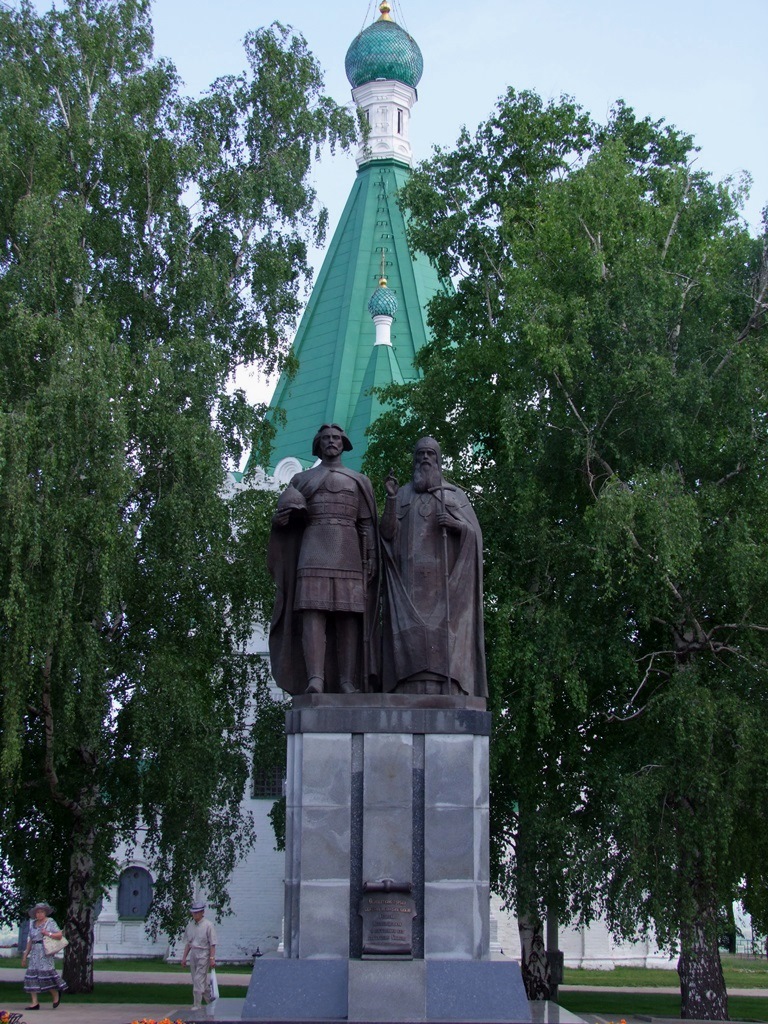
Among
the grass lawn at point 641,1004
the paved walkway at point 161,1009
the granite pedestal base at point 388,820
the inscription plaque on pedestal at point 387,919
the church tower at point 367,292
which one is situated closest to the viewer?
the inscription plaque on pedestal at point 387,919

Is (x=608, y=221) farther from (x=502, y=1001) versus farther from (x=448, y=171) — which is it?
(x=502, y=1001)

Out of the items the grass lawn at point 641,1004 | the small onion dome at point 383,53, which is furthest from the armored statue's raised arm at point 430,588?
the small onion dome at point 383,53

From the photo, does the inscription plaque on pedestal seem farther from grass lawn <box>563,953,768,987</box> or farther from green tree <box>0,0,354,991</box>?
grass lawn <box>563,953,768,987</box>

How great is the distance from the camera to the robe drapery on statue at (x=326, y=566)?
9.42 meters

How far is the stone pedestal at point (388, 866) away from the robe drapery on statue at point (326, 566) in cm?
53

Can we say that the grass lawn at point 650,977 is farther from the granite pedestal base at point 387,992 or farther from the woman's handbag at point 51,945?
the granite pedestal base at point 387,992

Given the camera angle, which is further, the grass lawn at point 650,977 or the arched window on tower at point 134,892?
the arched window on tower at point 134,892

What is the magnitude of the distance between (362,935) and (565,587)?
9154 millimetres

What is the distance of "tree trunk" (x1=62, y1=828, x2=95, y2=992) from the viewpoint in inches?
697

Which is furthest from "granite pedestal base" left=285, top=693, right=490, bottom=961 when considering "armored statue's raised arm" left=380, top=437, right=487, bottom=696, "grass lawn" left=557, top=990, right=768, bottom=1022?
"grass lawn" left=557, top=990, right=768, bottom=1022

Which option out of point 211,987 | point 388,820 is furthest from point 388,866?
point 211,987

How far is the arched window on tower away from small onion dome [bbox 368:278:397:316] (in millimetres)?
15725

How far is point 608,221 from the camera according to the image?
1816 centimetres

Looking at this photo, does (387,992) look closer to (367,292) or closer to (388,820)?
(388,820)
